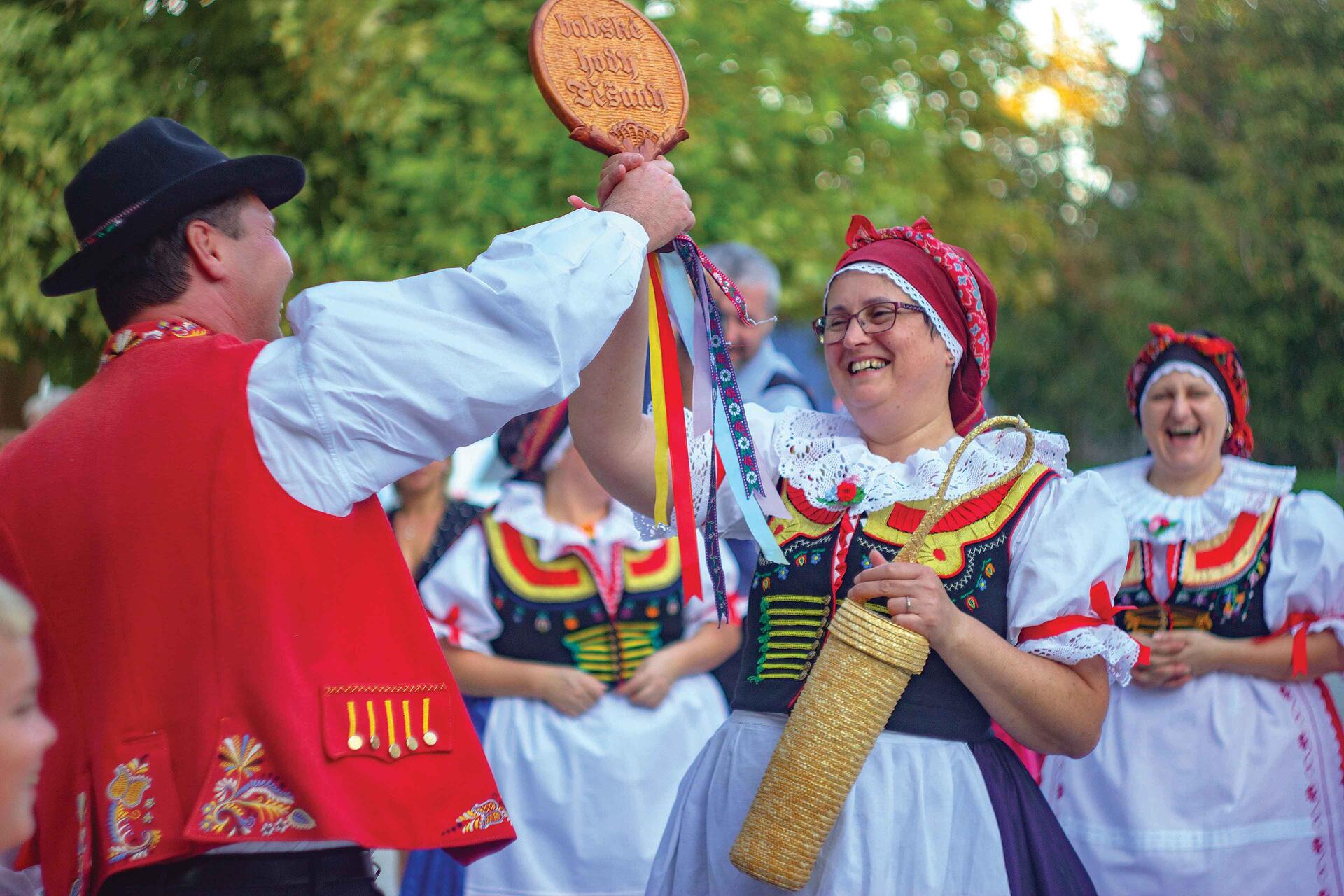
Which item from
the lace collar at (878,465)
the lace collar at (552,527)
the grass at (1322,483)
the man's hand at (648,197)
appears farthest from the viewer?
the grass at (1322,483)

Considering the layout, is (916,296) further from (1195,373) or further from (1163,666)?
(1195,373)

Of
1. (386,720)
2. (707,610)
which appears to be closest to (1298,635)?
(707,610)

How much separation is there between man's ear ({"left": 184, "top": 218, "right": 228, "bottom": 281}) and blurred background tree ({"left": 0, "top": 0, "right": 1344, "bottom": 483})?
2.36 m

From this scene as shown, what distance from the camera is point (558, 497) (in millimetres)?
3977

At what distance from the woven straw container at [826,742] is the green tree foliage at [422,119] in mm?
3015

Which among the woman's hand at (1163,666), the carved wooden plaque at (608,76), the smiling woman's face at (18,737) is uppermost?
the carved wooden plaque at (608,76)

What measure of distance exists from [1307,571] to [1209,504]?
35cm

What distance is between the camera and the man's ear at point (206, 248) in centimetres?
198

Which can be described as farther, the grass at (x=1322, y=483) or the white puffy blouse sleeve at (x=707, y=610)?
the grass at (x=1322, y=483)

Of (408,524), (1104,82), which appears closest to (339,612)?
(408,524)

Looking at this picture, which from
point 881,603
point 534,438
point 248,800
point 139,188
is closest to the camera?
point 248,800

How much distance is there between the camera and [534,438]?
4.08 meters

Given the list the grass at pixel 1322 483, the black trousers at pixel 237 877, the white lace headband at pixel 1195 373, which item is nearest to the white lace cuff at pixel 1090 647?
the black trousers at pixel 237 877

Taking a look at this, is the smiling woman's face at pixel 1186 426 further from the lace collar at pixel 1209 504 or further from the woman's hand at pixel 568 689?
the woman's hand at pixel 568 689
